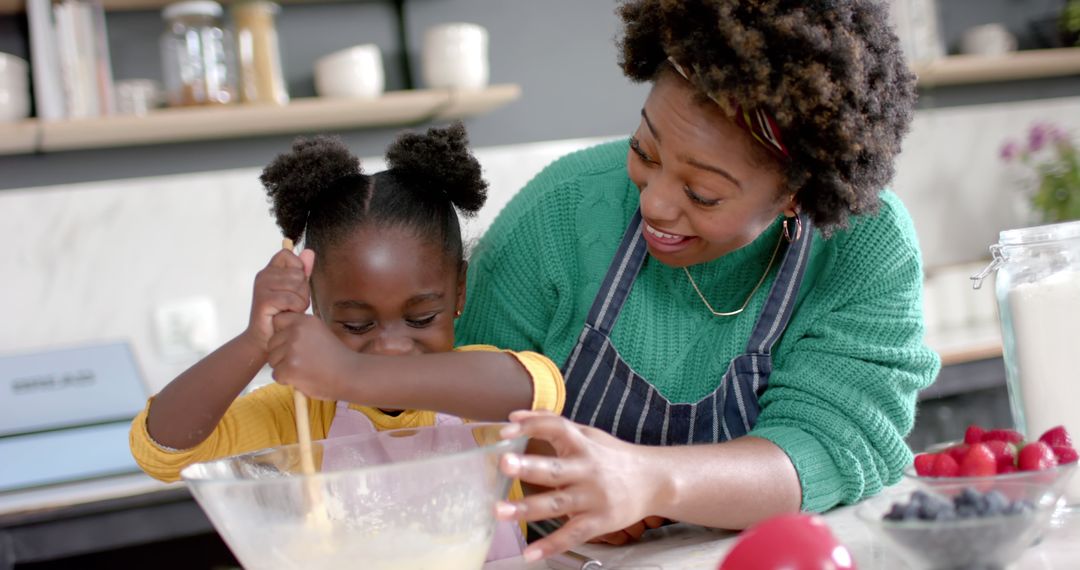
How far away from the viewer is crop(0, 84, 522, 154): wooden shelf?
269 cm

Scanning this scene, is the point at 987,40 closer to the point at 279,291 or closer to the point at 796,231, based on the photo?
the point at 796,231

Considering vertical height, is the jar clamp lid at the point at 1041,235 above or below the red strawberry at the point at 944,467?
above

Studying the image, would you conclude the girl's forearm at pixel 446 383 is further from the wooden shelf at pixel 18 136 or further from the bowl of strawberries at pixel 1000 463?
the wooden shelf at pixel 18 136

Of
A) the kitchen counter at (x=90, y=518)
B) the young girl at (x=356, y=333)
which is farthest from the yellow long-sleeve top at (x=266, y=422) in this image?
the kitchen counter at (x=90, y=518)

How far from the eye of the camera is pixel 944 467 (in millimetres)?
999

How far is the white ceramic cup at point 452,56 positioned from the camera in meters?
2.98

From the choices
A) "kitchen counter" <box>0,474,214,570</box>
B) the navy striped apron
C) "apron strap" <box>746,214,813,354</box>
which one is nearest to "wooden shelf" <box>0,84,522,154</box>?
"kitchen counter" <box>0,474,214,570</box>

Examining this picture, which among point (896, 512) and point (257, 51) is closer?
point (896, 512)

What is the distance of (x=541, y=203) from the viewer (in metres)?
1.54

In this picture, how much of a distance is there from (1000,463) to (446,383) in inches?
19.9

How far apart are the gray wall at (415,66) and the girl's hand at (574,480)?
7.47 feet

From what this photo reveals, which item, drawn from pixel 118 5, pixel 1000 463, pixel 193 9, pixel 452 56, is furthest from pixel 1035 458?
pixel 118 5

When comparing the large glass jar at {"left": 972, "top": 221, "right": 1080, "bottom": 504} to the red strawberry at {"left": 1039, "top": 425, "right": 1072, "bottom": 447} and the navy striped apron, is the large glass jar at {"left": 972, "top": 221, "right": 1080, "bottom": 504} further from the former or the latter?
the navy striped apron

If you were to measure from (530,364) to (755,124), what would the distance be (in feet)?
1.15
